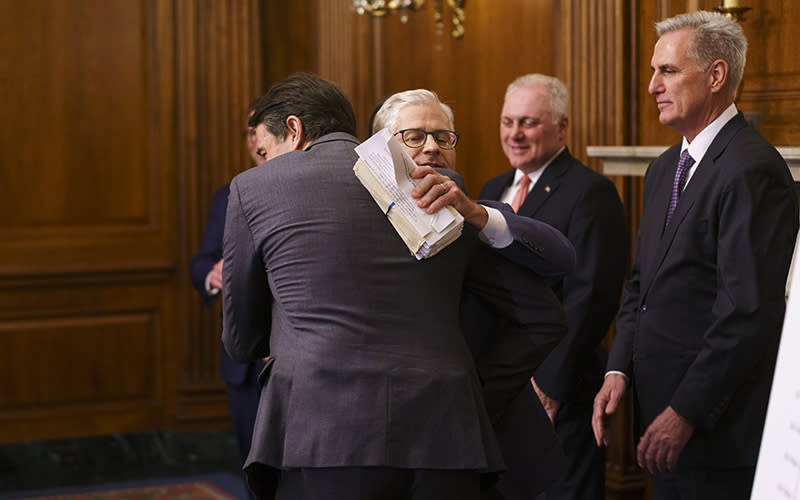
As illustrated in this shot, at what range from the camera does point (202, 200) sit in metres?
5.62

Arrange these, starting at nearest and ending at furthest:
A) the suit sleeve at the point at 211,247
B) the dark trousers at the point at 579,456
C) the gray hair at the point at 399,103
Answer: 1. the gray hair at the point at 399,103
2. the dark trousers at the point at 579,456
3. the suit sleeve at the point at 211,247

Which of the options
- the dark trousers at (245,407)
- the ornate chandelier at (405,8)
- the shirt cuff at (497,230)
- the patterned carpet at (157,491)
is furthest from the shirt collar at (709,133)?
the patterned carpet at (157,491)

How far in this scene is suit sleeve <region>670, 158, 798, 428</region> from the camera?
2244 millimetres

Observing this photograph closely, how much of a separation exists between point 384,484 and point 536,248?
57cm

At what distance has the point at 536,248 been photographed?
1.98 meters

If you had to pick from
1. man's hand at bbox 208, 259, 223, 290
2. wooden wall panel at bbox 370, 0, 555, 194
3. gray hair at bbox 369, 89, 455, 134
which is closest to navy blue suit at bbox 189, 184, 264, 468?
man's hand at bbox 208, 259, 223, 290

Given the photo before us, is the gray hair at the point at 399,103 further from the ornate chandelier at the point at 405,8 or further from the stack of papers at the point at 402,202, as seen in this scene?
the ornate chandelier at the point at 405,8

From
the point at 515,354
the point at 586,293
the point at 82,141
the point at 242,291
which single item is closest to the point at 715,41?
the point at 586,293

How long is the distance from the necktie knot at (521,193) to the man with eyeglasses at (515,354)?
4.20ft

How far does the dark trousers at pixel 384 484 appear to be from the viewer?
1.80 m

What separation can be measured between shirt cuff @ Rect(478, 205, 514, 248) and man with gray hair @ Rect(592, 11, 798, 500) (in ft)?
2.09

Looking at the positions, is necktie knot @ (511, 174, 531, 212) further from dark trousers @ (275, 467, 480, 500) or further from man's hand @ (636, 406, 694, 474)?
dark trousers @ (275, 467, 480, 500)

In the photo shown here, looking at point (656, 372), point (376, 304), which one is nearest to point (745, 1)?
point (656, 372)

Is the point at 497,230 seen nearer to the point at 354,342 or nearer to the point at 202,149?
the point at 354,342
